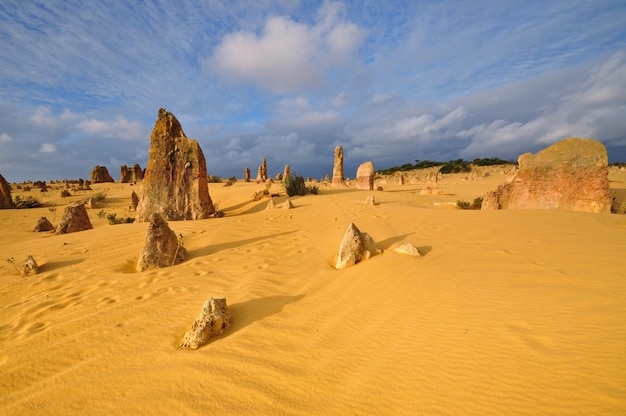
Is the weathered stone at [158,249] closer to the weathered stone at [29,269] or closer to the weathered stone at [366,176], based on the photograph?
the weathered stone at [29,269]

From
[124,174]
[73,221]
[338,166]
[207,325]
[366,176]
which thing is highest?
[124,174]

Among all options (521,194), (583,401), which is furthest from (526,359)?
(521,194)

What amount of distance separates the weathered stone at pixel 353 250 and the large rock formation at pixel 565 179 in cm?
Answer: 550

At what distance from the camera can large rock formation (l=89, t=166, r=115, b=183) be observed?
2742 cm

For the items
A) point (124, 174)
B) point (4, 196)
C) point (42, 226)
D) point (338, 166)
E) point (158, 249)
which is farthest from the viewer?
point (124, 174)

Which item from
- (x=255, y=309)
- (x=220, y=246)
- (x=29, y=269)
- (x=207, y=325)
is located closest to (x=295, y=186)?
(x=220, y=246)

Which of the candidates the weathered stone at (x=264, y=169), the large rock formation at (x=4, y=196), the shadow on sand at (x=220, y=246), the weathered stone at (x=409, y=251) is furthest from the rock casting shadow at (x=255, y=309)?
the weathered stone at (x=264, y=169)

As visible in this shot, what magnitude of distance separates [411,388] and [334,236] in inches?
165

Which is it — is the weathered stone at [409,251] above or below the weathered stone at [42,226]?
below

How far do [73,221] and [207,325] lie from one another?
7531mm

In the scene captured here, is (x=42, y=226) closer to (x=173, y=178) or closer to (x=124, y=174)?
(x=173, y=178)

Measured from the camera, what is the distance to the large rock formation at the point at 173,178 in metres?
8.48

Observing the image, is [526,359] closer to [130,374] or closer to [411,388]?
[411,388]

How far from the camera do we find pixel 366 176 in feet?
56.0
